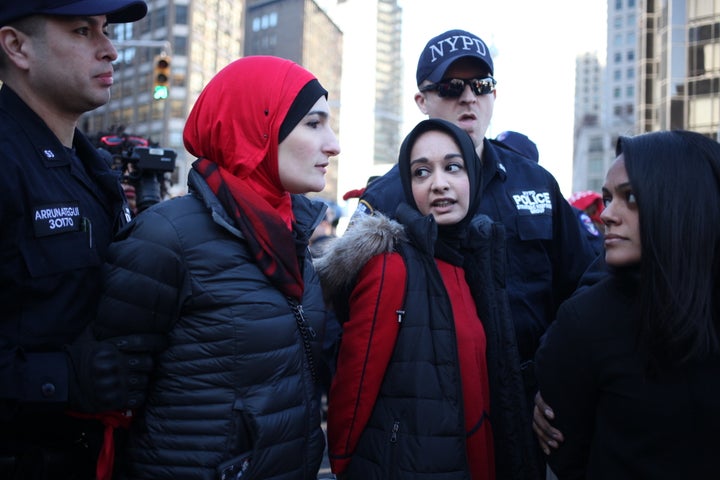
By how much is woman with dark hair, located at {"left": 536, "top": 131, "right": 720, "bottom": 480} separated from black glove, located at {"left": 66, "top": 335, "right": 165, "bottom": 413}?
1367 millimetres

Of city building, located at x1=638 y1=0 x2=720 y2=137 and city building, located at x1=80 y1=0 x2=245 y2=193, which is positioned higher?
city building, located at x1=80 y1=0 x2=245 y2=193

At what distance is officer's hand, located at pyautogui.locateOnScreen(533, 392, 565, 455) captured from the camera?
2.08 metres

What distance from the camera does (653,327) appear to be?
177 cm

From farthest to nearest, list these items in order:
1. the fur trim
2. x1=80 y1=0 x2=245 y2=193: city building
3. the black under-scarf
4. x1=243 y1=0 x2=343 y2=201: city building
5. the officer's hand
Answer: x1=243 y1=0 x2=343 y2=201: city building → x1=80 y1=0 x2=245 y2=193: city building → the black under-scarf → the fur trim → the officer's hand

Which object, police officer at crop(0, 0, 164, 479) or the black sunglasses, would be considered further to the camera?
the black sunglasses

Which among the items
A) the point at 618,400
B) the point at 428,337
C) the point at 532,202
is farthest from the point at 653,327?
the point at 532,202

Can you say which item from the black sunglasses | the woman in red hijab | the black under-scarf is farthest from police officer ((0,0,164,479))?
the black sunglasses

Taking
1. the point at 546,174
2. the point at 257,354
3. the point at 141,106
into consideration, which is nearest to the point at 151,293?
the point at 257,354

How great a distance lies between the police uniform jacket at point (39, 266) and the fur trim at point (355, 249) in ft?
3.01

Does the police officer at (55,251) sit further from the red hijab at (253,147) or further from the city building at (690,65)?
the city building at (690,65)

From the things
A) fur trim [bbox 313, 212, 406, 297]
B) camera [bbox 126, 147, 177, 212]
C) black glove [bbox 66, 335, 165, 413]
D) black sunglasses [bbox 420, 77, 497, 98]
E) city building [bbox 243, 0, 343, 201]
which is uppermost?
city building [bbox 243, 0, 343, 201]

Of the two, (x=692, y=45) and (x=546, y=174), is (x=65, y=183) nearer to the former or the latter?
(x=546, y=174)

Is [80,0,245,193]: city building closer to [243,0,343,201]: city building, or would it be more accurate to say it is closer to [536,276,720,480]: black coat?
[243,0,343,201]: city building

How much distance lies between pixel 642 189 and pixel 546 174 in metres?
1.55
